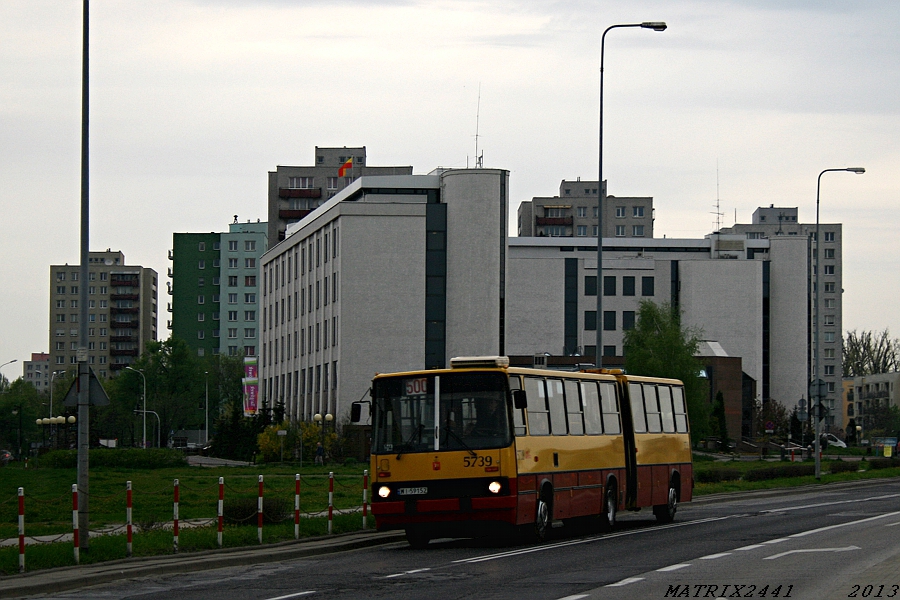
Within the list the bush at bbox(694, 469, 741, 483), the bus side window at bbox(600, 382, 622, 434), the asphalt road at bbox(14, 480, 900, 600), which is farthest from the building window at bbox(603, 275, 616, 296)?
the asphalt road at bbox(14, 480, 900, 600)

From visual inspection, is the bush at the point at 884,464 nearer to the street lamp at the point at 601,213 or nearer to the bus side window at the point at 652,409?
the street lamp at the point at 601,213

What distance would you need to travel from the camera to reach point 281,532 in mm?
22828

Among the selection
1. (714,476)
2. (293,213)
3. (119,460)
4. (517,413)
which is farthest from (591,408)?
(293,213)

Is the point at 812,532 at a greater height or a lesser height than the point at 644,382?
lesser

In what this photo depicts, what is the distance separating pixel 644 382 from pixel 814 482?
21225 millimetres

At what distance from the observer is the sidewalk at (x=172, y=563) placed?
1564cm

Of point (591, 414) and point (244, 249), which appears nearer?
point (591, 414)

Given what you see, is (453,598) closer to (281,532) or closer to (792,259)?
(281,532)

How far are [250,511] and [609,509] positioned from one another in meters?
6.64

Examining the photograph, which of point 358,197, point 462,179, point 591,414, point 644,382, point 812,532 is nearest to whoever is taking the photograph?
point 812,532

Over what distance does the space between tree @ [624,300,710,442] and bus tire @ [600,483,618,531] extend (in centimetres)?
6173

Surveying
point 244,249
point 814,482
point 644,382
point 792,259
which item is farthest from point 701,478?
point 244,249

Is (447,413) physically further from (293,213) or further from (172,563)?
(293,213)

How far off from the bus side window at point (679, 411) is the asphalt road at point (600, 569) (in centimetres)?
452
